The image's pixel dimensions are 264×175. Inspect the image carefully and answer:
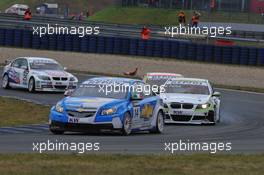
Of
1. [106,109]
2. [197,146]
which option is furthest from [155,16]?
[197,146]

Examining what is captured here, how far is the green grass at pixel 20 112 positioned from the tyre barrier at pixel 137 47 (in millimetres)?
16397

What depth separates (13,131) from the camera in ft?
58.6

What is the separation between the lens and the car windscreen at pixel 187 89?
2353 cm

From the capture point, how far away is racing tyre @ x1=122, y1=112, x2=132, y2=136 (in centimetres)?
1766

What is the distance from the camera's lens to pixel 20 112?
24.0 metres

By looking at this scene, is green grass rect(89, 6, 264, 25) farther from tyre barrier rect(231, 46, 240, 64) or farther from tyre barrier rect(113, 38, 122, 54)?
tyre barrier rect(231, 46, 240, 64)

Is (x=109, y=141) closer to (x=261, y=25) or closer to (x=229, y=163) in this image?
(x=229, y=163)

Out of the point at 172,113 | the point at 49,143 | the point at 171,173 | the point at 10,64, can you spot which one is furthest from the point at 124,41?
the point at 171,173

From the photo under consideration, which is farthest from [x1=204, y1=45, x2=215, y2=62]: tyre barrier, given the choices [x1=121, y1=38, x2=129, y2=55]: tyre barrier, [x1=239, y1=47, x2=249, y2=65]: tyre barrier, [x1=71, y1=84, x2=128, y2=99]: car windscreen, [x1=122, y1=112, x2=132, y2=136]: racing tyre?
[x1=122, y1=112, x2=132, y2=136]: racing tyre

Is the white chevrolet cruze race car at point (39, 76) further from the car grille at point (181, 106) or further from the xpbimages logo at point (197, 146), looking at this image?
the xpbimages logo at point (197, 146)

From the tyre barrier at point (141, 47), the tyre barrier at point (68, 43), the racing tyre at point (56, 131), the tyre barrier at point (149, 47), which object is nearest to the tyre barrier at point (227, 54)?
the tyre barrier at point (149, 47)

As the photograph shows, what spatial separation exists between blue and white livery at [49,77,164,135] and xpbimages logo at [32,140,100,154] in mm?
1921

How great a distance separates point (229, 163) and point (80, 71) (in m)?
29.9

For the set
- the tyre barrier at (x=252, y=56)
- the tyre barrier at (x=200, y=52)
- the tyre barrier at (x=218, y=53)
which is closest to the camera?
the tyre barrier at (x=252, y=56)
